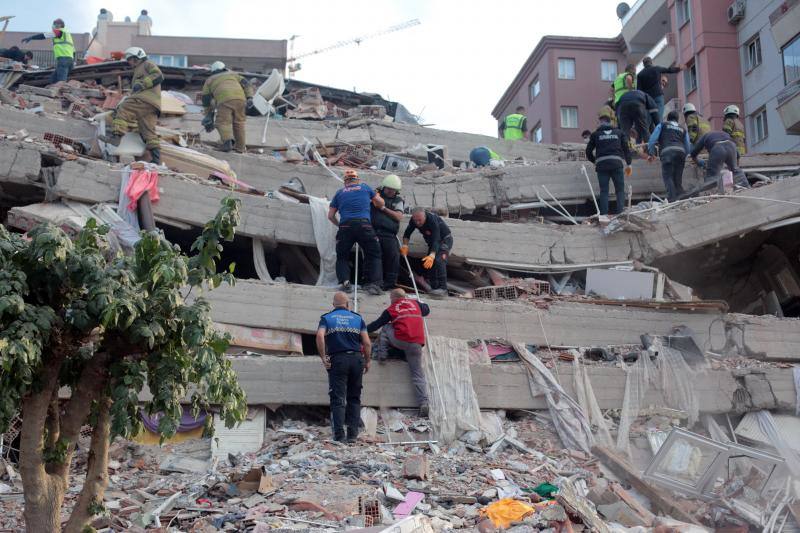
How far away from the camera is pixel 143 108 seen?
48.8 feet

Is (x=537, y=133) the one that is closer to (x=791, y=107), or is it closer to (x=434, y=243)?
(x=791, y=107)

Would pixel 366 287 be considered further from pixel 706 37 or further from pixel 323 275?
pixel 706 37

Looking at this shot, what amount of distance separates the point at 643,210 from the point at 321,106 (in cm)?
968

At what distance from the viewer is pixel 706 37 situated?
30703 mm

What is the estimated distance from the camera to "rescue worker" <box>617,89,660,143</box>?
17.5 m

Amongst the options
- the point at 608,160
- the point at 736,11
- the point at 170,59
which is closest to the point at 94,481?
the point at 608,160

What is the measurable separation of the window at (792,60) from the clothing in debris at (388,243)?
56.0ft

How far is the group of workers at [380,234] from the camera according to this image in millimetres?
12203

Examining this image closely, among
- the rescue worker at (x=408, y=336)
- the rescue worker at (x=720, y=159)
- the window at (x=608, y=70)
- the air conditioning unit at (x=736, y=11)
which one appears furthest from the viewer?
the window at (x=608, y=70)

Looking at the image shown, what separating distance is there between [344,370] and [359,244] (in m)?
2.80

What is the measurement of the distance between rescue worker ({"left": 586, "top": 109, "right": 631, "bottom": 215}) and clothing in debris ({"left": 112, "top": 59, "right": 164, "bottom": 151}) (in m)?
7.03

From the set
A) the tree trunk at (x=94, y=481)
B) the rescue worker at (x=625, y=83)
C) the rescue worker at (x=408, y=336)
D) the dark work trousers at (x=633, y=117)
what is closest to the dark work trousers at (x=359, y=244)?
the rescue worker at (x=408, y=336)

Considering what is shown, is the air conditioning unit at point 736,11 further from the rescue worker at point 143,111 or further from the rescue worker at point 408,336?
the rescue worker at point 408,336

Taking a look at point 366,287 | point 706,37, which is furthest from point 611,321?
point 706,37
